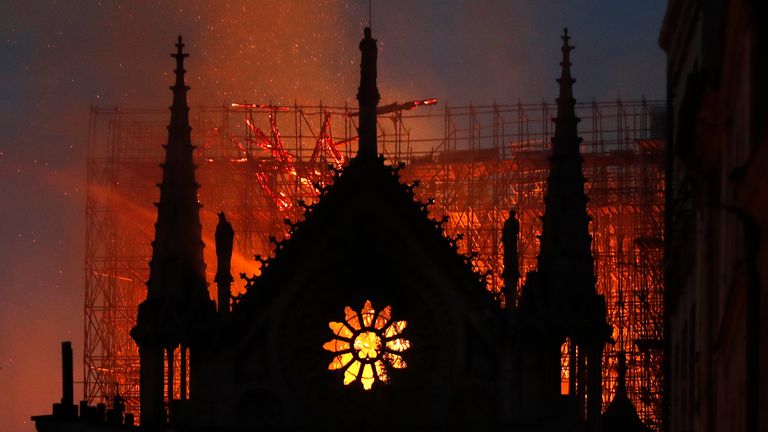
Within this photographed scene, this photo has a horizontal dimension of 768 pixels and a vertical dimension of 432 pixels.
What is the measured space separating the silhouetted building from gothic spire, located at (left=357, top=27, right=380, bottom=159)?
28.2 ft

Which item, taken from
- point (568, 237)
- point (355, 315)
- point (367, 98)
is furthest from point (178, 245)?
point (568, 237)

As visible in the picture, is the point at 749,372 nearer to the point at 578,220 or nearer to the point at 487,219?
the point at 578,220

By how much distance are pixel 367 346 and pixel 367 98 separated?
186 inches

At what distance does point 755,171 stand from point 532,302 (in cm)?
2287

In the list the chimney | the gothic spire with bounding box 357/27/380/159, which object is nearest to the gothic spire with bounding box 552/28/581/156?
the gothic spire with bounding box 357/27/380/159

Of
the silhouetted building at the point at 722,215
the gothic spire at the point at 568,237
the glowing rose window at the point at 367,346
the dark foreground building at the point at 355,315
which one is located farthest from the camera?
the glowing rose window at the point at 367,346

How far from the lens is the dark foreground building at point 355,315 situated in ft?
159

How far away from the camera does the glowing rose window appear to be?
4950 cm

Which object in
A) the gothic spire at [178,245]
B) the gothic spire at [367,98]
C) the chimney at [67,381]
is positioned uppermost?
the gothic spire at [367,98]

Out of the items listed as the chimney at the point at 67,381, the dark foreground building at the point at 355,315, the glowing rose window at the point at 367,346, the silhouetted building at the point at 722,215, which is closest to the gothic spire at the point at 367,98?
the dark foreground building at the point at 355,315

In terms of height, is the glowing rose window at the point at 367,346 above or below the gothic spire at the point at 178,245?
below

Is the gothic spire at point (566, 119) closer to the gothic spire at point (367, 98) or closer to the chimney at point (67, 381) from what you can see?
the gothic spire at point (367, 98)

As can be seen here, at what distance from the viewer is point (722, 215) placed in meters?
30.5

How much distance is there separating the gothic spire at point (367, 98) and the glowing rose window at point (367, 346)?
304cm
